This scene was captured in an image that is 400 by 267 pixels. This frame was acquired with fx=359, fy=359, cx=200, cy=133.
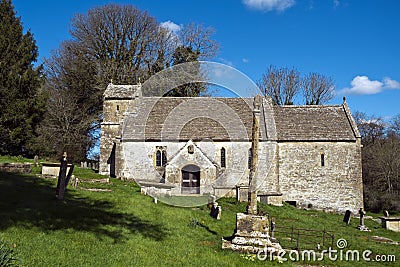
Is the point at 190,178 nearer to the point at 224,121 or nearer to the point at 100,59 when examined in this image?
the point at 224,121

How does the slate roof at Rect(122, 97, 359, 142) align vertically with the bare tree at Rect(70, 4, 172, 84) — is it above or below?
below

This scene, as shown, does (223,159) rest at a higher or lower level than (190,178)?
higher

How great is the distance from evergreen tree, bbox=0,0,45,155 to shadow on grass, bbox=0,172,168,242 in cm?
1144

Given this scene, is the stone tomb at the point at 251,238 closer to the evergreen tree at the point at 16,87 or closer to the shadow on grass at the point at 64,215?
the shadow on grass at the point at 64,215

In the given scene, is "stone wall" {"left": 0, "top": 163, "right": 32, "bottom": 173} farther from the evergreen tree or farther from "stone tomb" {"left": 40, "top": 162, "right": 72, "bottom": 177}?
the evergreen tree

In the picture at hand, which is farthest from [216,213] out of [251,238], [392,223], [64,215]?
[392,223]

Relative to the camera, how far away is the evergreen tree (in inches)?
971

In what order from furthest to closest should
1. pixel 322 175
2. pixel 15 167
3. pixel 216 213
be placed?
pixel 322 175
pixel 15 167
pixel 216 213

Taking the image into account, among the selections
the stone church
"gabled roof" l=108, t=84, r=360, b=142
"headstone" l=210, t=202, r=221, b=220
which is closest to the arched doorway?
the stone church

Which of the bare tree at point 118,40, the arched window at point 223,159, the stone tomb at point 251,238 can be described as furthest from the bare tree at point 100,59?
the stone tomb at point 251,238

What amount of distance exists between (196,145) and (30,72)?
A: 13.4 meters

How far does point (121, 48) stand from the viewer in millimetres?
A: 42750

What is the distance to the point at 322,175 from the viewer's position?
2859cm

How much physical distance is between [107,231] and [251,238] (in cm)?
416
